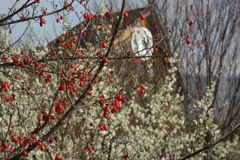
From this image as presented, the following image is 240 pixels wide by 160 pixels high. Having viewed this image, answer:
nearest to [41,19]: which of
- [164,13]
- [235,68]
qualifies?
[164,13]

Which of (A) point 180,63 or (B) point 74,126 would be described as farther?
(A) point 180,63

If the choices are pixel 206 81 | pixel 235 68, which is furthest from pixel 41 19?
pixel 235 68

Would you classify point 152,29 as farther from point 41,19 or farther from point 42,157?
point 41,19

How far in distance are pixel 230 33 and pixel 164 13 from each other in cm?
231

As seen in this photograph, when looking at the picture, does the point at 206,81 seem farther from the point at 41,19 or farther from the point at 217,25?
the point at 41,19

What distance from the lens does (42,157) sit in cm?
578

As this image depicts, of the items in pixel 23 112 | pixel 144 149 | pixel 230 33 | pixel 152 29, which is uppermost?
pixel 152 29

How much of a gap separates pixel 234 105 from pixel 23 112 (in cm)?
703

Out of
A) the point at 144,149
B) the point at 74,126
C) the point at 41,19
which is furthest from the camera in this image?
the point at 74,126

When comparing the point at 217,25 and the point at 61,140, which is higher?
the point at 217,25

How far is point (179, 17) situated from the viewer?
9.23 meters

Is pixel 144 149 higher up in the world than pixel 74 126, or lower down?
lower down

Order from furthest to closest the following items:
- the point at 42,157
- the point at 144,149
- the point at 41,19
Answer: the point at 42,157 → the point at 144,149 → the point at 41,19

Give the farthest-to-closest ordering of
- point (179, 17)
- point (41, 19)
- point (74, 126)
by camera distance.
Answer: point (179, 17)
point (74, 126)
point (41, 19)
